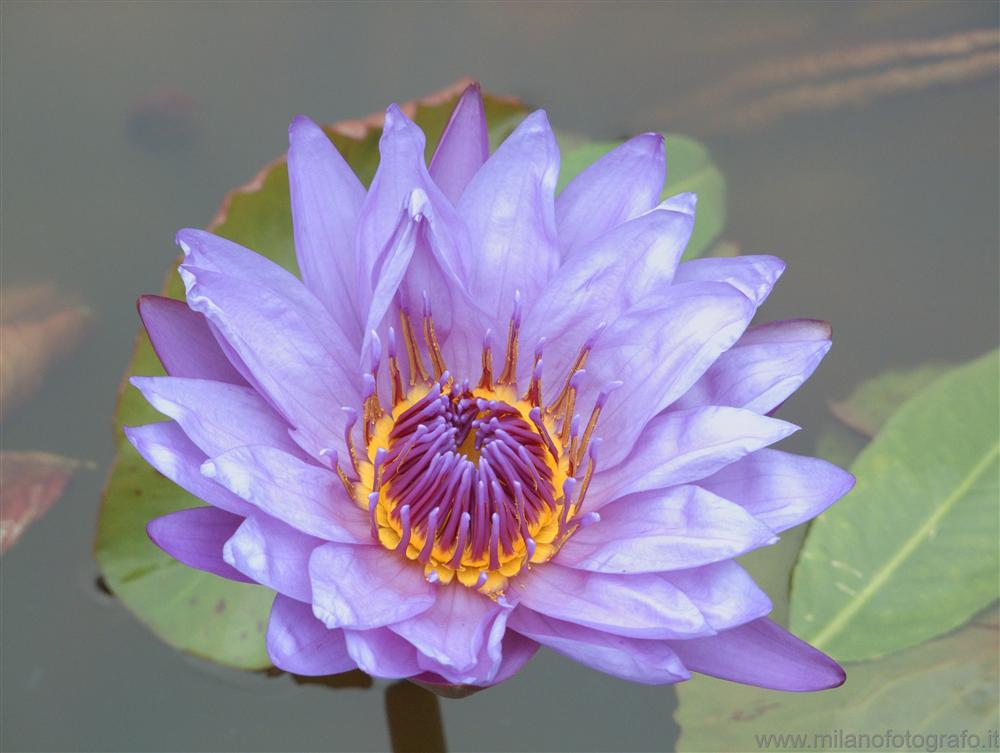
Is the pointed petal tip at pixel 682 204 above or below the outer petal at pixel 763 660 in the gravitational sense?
above

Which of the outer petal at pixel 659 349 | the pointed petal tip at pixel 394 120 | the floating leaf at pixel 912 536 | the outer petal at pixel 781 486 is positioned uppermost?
the pointed petal tip at pixel 394 120

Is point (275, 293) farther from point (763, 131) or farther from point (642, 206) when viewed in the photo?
point (763, 131)

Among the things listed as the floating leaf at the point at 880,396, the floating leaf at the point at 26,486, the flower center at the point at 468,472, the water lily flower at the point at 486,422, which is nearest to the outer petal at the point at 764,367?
the water lily flower at the point at 486,422

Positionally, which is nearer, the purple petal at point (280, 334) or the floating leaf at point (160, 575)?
the purple petal at point (280, 334)

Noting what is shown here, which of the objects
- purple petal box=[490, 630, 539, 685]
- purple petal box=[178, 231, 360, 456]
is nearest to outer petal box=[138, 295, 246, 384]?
purple petal box=[178, 231, 360, 456]

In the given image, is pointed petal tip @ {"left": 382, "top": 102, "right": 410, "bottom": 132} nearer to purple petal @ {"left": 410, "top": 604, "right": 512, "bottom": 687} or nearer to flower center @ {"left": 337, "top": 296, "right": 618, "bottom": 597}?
flower center @ {"left": 337, "top": 296, "right": 618, "bottom": 597}

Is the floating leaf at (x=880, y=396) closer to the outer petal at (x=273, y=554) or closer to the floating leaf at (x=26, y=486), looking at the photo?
the outer petal at (x=273, y=554)

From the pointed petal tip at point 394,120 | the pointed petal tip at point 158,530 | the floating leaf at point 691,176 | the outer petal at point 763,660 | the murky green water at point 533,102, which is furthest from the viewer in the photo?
the murky green water at point 533,102
